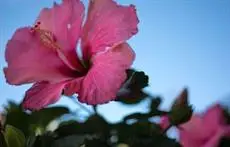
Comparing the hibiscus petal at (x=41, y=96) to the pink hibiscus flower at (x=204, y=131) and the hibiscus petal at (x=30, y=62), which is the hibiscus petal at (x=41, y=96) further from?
the pink hibiscus flower at (x=204, y=131)

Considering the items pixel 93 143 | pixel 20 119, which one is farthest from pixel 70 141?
pixel 20 119

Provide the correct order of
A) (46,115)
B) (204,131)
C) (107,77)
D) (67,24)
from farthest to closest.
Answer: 1. (46,115)
2. (204,131)
3. (67,24)
4. (107,77)

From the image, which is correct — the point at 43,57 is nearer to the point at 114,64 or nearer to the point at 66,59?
the point at 66,59

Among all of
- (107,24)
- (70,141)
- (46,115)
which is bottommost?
(46,115)

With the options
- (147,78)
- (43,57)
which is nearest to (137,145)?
(147,78)

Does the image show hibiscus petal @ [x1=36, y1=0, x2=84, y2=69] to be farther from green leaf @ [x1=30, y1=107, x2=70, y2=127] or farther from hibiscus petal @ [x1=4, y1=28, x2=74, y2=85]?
green leaf @ [x1=30, y1=107, x2=70, y2=127]

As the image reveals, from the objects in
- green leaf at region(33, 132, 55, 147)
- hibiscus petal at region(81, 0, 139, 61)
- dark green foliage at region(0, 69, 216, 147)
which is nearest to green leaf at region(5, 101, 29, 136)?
dark green foliage at region(0, 69, 216, 147)

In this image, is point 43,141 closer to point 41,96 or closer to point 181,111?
point 41,96
